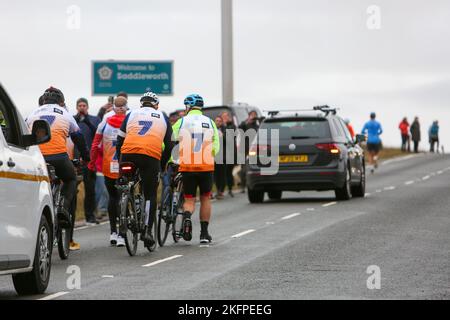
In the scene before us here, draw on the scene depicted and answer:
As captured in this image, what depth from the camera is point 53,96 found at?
1595 centimetres

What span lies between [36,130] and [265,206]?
14.5m

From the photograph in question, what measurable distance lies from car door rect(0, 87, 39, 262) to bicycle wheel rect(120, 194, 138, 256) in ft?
12.0

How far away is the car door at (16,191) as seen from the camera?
1062 cm

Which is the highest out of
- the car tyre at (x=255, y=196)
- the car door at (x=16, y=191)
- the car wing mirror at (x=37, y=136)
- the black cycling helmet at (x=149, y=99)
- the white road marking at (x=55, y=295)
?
the black cycling helmet at (x=149, y=99)

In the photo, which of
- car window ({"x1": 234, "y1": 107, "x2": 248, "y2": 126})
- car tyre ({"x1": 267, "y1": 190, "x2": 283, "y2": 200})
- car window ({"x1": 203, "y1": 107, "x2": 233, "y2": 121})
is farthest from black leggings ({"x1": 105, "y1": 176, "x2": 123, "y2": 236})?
car window ({"x1": 203, "y1": 107, "x2": 233, "y2": 121})

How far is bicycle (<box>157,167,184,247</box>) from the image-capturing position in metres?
17.4

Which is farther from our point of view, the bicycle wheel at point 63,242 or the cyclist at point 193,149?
the cyclist at point 193,149

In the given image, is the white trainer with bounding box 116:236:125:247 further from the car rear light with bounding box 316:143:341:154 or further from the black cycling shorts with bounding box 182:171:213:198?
the car rear light with bounding box 316:143:341:154

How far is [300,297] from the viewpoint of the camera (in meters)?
11.2

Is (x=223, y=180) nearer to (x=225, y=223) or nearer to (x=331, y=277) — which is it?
(x=225, y=223)

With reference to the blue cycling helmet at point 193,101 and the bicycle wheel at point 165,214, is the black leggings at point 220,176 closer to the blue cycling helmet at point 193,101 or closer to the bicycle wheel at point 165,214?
the bicycle wheel at point 165,214

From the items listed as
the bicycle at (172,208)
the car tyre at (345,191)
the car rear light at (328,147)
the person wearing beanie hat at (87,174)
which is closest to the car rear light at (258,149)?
the car rear light at (328,147)

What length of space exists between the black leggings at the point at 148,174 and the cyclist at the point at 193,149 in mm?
1047
